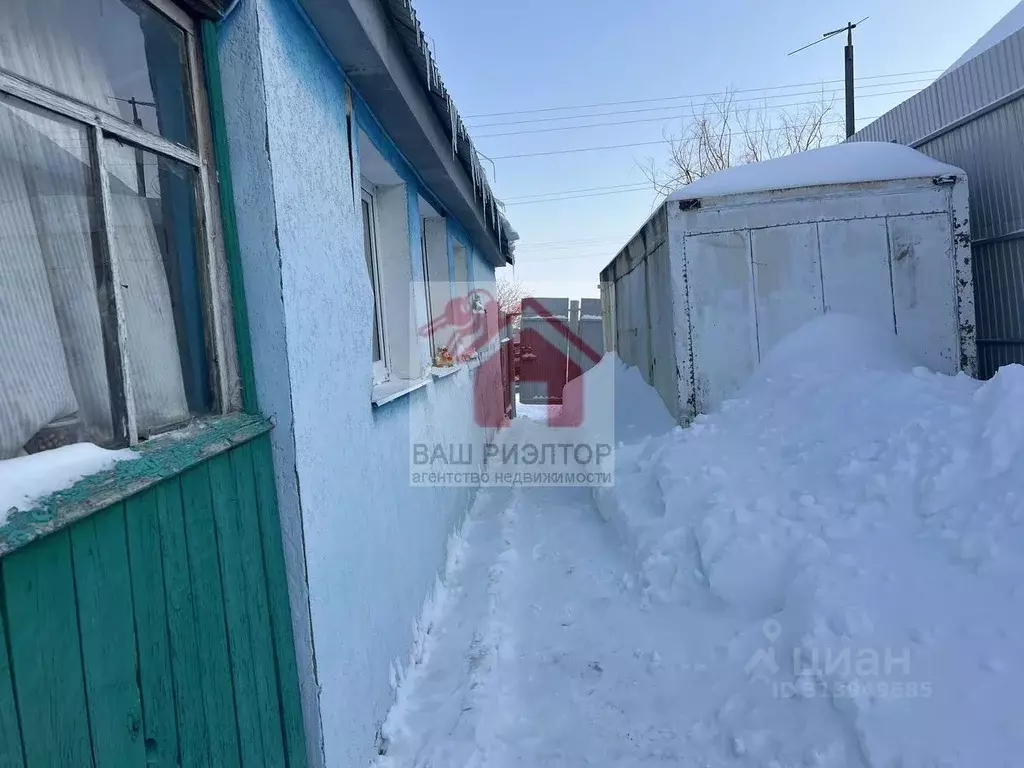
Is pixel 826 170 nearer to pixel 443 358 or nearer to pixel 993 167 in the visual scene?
pixel 993 167

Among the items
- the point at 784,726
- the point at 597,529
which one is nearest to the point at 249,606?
the point at 784,726

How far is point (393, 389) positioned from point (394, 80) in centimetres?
142

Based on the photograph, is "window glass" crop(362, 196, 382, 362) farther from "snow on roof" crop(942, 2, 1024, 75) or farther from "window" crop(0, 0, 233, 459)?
"snow on roof" crop(942, 2, 1024, 75)

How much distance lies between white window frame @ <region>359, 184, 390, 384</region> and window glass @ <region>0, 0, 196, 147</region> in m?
1.88

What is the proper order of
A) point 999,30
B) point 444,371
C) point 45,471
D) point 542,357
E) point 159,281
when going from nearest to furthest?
point 45,471, point 159,281, point 444,371, point 999,30, point 542,357

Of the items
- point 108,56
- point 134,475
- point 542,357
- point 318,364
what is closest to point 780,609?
point 318,364

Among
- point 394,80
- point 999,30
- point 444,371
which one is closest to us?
point 394,80

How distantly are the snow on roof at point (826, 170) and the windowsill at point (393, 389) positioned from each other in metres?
2.87

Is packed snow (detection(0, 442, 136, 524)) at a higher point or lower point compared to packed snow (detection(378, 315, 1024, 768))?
higher

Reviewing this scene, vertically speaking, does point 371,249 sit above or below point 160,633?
above

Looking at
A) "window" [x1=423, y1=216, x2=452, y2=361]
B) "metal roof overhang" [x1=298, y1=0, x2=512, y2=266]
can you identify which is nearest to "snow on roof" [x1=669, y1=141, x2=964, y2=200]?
"window" [x1=423, y1=216, x2=452, y2=361]

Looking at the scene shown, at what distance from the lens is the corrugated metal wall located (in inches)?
187

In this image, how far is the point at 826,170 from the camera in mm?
4734

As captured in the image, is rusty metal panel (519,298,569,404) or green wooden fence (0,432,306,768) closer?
green wooden fence (0,432,306,768)
